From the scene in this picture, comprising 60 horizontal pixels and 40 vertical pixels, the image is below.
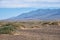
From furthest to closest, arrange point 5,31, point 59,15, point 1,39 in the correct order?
point 59,15
point 5,31
point 1,39

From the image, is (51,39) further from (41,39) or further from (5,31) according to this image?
(5,31)

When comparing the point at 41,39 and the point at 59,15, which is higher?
the point at 41,39

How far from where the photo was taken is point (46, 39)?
24641 millimetres

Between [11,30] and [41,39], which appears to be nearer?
[41,39]

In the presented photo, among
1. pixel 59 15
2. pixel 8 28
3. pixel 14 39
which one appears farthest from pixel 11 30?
pixel 59 15

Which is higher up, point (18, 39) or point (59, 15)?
point (18, 39)

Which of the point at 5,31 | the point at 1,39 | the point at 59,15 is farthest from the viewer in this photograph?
the point at 59,15

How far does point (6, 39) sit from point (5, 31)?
6015 millimetres

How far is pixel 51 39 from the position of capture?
82.2ft

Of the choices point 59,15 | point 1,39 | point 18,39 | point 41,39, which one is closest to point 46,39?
point 41,39

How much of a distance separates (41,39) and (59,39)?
1951mm

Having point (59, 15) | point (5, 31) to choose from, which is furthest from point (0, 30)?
point (59, 15)

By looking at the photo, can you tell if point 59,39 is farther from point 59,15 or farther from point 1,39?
point 59,15

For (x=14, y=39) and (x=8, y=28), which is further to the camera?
(x=8, y=28)
